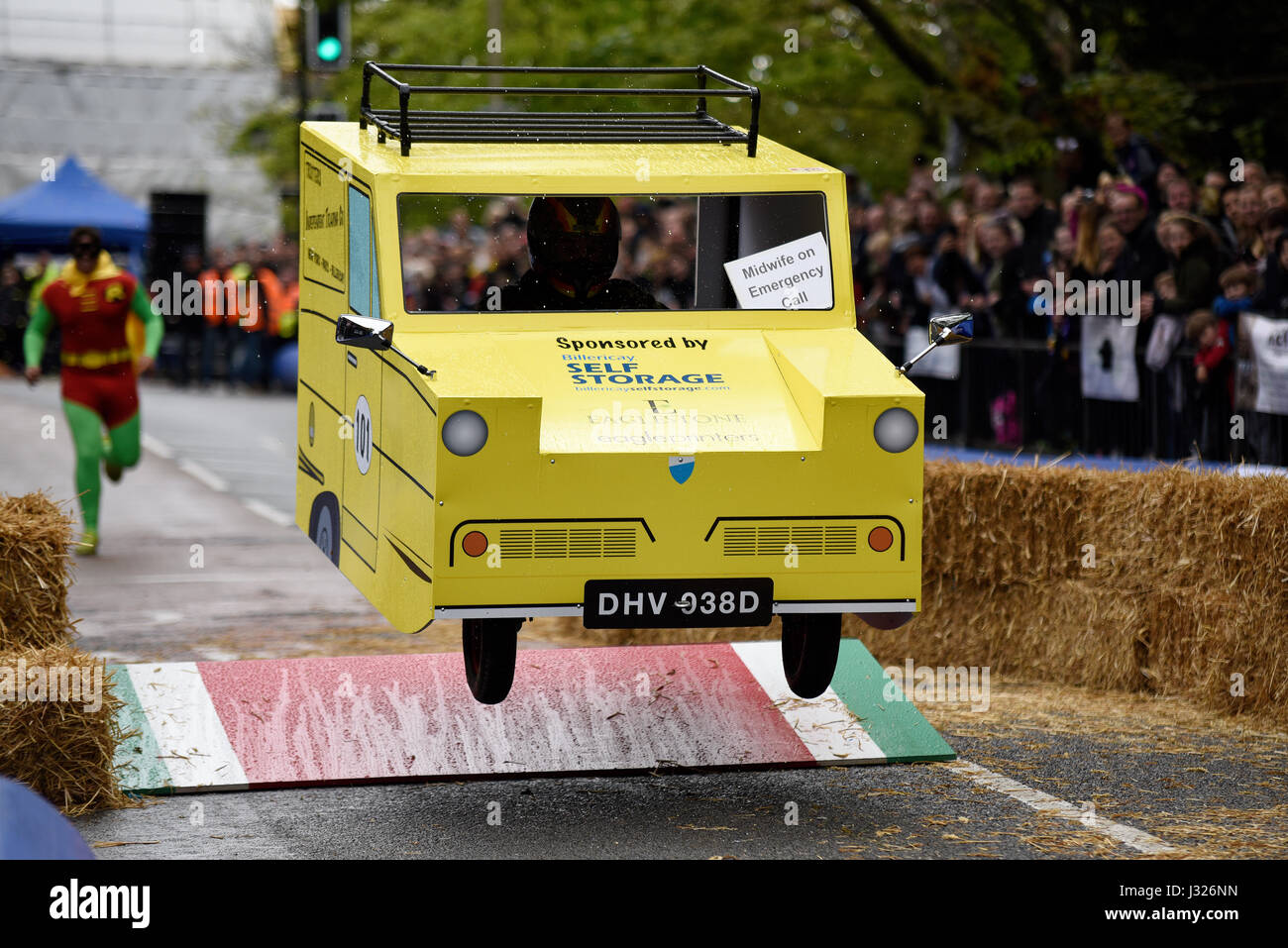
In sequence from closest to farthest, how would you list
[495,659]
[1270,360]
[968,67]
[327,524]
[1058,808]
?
[495,659], [1058,808], [327,524], [1270,360], [968,67]

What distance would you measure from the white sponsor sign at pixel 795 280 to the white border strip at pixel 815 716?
1.96 metres

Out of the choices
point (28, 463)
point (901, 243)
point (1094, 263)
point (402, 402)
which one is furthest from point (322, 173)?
point (28, 463)

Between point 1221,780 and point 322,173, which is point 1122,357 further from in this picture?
point 322,173

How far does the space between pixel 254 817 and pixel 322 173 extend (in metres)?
2.68

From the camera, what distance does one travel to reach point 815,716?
906cm

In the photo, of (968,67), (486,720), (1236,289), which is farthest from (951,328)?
(968,67)

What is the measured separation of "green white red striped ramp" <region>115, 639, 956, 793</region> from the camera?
825cm

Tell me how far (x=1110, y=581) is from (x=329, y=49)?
306 inches

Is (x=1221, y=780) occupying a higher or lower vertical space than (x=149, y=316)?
lower

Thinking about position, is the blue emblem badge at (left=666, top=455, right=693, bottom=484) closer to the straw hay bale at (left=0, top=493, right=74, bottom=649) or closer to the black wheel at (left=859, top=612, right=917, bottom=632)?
the black wheel at (left=859, top=612, right=917, bottom=632)

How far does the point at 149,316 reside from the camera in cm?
1452

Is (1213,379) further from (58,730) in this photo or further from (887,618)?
(58,730)

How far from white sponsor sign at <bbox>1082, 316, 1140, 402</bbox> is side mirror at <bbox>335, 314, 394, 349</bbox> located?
858 cm
